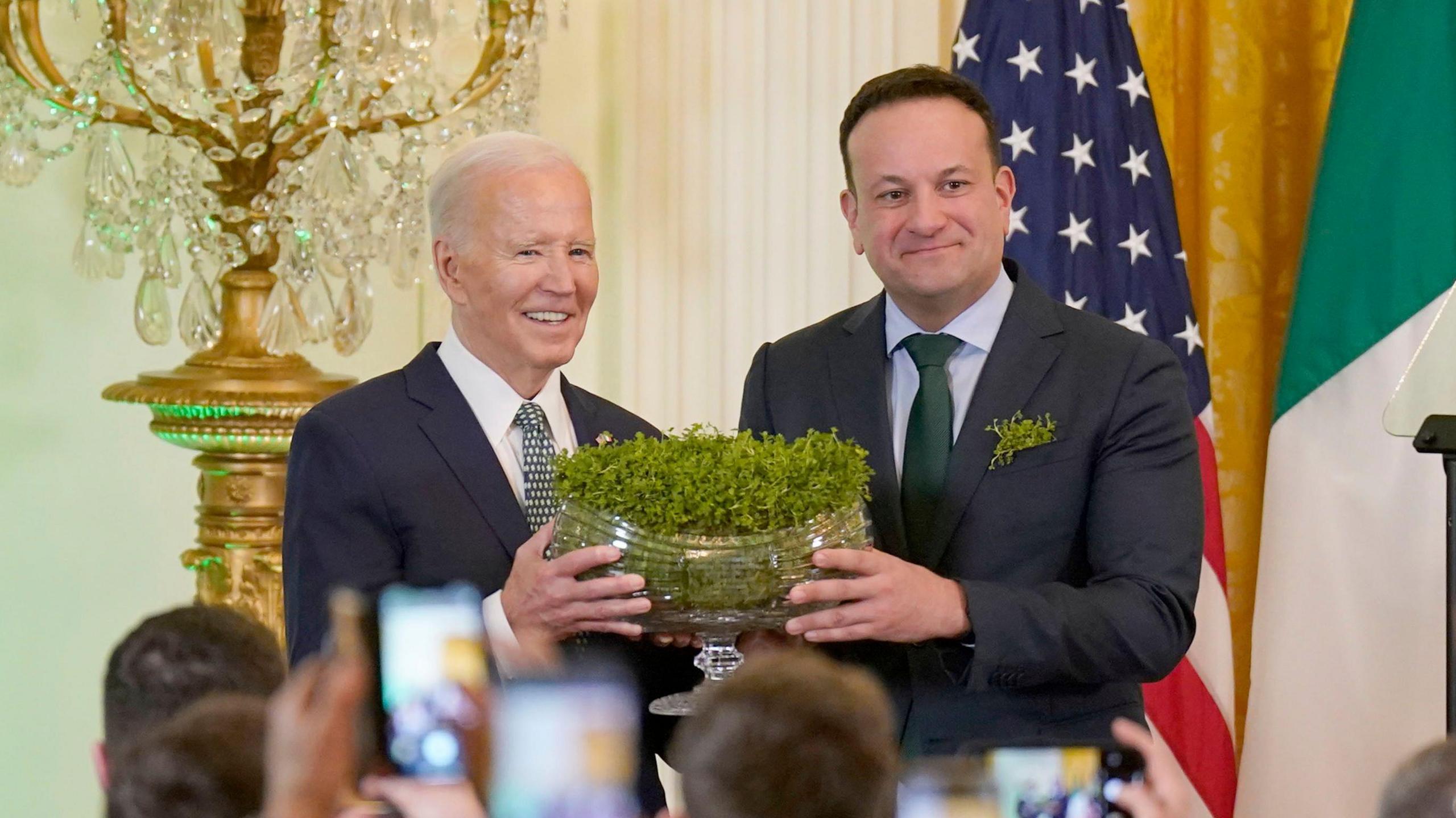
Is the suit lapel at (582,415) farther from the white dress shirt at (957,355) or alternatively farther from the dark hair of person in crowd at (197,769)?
the dark hair of person in crowd at (197,769)

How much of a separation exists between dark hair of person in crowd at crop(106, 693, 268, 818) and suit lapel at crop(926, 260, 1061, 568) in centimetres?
116

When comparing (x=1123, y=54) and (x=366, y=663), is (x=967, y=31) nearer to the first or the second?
(x=1123, y=54)

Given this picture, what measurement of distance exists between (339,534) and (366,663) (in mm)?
718

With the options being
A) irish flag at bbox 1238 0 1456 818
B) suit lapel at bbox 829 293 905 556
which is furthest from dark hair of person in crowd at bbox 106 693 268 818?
irish flag at bbox 1238 0 1456 818

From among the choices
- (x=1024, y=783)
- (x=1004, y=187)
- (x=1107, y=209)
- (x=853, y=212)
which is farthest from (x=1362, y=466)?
(x=1024, y=783)

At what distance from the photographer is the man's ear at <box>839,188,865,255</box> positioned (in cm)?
236

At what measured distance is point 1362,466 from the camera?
11.9 ft

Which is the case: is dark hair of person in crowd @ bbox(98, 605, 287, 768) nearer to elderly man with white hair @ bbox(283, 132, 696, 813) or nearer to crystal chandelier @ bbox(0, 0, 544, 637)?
elderly man with white hair @ bbox(283, 132, 696, 813)

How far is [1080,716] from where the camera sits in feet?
7.05

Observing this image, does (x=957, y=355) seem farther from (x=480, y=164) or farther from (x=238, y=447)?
(x=238, y=447)

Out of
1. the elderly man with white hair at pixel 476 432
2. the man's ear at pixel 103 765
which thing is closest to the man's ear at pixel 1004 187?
the elderly man with white hair at pixel 476 432

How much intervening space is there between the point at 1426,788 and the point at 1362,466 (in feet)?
8.88

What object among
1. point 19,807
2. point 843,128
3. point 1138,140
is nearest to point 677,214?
point 1138,140

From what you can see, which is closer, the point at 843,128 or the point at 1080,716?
the point at 1080,716
